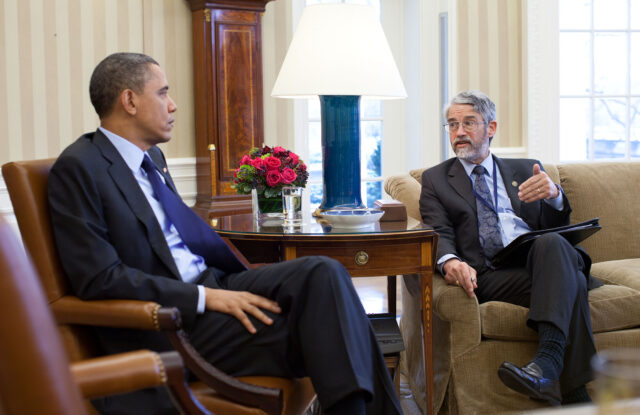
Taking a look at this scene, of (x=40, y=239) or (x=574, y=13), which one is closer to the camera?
(x=40, y=239)

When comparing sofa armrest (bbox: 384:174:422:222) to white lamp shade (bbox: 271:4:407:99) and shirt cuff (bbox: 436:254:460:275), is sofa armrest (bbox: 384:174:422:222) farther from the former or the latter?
white lamp shade (bbox: 271:4:407:99)

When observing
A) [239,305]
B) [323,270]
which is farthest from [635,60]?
[239,305]

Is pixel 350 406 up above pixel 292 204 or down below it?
below

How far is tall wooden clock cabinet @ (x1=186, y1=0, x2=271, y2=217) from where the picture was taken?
4129mm

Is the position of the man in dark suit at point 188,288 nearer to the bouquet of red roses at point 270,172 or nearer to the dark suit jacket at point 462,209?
the bouquet of red roses at point 270,172

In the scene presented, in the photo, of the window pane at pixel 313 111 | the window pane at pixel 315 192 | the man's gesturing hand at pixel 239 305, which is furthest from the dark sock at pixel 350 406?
the window pane at pixel 313 111

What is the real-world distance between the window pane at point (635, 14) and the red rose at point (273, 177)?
10.6 ft

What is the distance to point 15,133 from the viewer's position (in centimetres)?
388

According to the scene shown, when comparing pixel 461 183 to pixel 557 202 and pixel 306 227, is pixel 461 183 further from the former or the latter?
pixel 306 227

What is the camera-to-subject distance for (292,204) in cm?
268

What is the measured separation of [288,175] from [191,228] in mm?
651

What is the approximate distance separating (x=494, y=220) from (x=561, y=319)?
1.74 ft

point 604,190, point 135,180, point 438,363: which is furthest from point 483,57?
point 135,180

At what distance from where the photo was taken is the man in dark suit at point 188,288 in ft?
6.12
